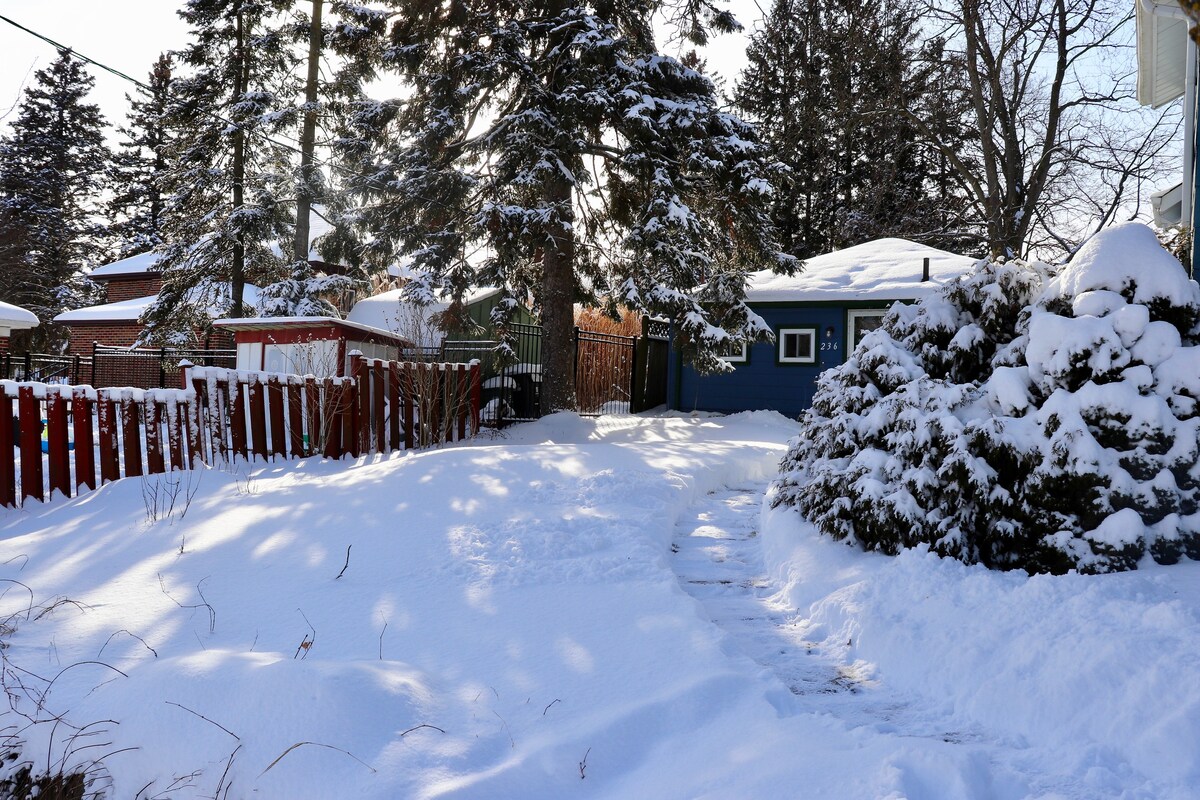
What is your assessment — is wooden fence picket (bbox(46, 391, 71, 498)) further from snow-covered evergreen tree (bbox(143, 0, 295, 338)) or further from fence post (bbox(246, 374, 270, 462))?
snow-covered evergreen tree (bbox(143, 0, 295, 338))

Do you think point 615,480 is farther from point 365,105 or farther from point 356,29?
point 356,29

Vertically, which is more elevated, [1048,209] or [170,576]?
[1048,209]

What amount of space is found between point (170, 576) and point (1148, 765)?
4612 mm

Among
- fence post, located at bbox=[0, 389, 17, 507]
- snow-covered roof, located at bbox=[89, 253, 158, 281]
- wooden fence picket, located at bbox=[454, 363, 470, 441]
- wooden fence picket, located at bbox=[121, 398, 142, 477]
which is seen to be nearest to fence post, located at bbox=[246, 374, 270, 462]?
wooden fence picket, located at bbox=[121, 398, 142, 477]

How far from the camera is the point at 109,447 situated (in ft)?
21.9

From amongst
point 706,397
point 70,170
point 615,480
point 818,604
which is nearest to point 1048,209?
point 706,397

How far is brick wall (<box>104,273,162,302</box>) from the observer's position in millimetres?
26922

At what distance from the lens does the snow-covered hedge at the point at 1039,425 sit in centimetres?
390

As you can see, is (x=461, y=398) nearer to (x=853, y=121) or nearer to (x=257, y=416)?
(x=257, y=416)

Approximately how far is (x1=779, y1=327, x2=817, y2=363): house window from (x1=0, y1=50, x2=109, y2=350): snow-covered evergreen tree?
28589mm

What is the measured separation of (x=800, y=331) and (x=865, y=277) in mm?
1741

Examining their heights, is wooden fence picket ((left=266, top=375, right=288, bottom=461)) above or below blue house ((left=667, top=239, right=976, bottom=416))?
below

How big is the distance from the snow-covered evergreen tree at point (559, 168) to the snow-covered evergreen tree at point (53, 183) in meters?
25.0

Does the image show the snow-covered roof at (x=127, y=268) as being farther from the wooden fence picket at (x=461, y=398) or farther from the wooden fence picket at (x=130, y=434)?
the wooden fence picket at (x=130, y=434)
